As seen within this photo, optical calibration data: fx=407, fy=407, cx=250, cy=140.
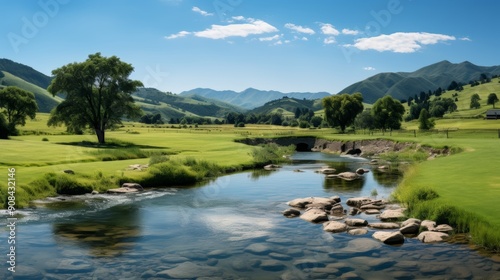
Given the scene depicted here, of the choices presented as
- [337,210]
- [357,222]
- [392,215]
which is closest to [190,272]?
[357,222]

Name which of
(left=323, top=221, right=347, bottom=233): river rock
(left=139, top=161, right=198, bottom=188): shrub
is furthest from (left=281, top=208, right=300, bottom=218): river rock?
(left=139, top=161, right=198, bottom=188): shrub

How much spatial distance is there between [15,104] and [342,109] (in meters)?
98.4

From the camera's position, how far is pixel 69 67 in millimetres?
78812

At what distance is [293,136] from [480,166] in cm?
7914

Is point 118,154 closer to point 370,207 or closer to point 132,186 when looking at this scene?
point 132,186

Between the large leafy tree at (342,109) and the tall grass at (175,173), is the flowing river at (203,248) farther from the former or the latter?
the large leafy tree at (342,109)

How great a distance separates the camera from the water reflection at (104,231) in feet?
69.4

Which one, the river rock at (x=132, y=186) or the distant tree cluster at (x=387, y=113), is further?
the distant tree cluster at (x=387, y=113)

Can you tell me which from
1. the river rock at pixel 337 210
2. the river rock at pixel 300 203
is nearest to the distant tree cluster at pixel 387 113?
the river rock at pixel 300 203

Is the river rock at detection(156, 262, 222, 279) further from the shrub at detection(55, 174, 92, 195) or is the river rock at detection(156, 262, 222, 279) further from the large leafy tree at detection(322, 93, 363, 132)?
the large leafy tree at detection(322, 93, 363, 132)

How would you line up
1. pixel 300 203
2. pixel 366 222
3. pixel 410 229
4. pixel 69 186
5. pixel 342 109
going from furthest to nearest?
pixel 342 109 → pixel 69 186 → pixel 300 203 → pixel 366 222 → pixel 410 229

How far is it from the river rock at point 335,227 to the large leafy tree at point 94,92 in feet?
216

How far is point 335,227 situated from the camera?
2411 centimetres

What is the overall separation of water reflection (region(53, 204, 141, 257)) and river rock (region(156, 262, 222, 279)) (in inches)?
149
